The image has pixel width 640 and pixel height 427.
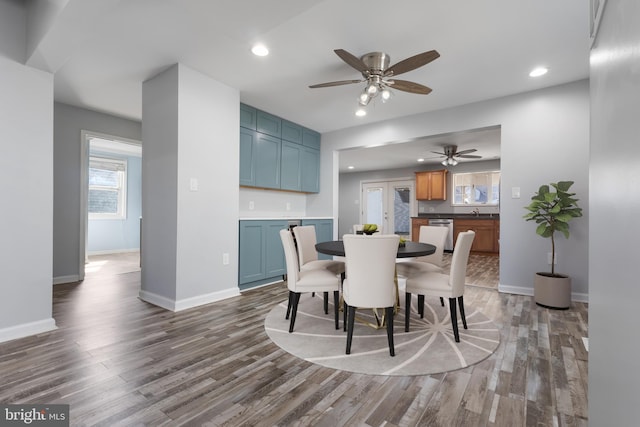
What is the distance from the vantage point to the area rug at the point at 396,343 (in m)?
1.90

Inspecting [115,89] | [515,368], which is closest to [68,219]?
Answer: [115,89]

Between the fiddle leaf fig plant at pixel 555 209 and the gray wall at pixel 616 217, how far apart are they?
2781 mm

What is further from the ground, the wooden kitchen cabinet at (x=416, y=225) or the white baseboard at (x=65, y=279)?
the wooden kitchen cabinet at (x=416, y=225)

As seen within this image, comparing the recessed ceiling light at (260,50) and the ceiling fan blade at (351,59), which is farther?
the recessed ceiling light at (260,50)

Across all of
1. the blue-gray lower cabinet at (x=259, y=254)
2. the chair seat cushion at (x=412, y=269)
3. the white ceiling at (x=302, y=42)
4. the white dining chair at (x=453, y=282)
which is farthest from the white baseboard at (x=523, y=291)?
the blue-gray lower cabinet at (x=259, y=254)

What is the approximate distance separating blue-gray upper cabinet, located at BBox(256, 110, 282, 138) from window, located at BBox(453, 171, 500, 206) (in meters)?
5.63

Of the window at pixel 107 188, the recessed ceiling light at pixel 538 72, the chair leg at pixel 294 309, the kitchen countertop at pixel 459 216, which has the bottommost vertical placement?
the chair leg at pixel 294 309

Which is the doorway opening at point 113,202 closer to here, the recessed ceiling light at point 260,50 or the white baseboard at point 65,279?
Answer: the white baseboard at point 65,279

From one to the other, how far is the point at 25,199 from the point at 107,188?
18.3ft

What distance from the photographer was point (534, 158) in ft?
11.6

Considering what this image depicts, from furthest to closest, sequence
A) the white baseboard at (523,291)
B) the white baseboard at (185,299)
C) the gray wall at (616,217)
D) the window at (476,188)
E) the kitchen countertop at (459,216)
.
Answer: the window at (476,188) → the kitchen countertop at (459,216) → the white baseboard at (523,291) → the white baseboard at (185,299) → the gray wall at (616,217)

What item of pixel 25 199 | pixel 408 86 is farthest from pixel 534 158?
pixel 25 199

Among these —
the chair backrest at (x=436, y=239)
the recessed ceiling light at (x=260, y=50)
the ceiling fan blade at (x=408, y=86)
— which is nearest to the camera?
the recessed ceiling light at (x=260, y=50)

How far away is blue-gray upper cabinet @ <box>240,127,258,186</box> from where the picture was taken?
400 centimetres
